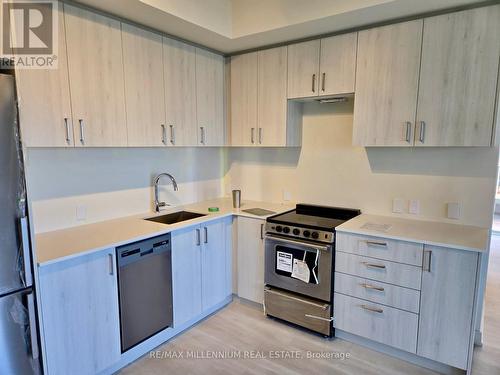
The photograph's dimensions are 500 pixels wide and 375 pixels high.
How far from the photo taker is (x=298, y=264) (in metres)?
2.64

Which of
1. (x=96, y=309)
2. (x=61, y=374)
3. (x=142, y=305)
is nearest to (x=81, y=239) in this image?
(x=96, y=309)

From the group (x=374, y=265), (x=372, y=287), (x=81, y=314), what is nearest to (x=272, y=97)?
(x=374, y=265)

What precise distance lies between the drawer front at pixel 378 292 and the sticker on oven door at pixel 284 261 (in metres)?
0.40

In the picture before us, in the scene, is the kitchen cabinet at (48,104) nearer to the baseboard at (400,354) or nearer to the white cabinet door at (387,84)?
the white cabinet door at (387,84)

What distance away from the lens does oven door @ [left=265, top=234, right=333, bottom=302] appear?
2518 millimetres

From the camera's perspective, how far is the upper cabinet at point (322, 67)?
8.52ft

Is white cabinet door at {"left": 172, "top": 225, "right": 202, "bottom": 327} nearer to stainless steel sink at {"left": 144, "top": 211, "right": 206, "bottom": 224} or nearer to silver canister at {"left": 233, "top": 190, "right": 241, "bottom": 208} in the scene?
stainless steel sink at {"left": 144, "top": 211, "right": 206, "bottom": 224}

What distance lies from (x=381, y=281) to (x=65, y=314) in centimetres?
213

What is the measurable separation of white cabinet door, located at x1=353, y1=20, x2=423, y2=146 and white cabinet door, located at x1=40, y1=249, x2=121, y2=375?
2.18 m

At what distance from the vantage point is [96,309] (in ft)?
6.63

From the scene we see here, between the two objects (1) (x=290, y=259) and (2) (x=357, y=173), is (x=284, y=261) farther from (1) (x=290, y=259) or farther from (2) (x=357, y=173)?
(2) (x=357, y=173)

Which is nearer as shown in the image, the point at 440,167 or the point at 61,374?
the point at 61,374

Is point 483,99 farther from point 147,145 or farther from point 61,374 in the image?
point 61,374

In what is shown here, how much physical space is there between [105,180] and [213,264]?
47.5 inches
